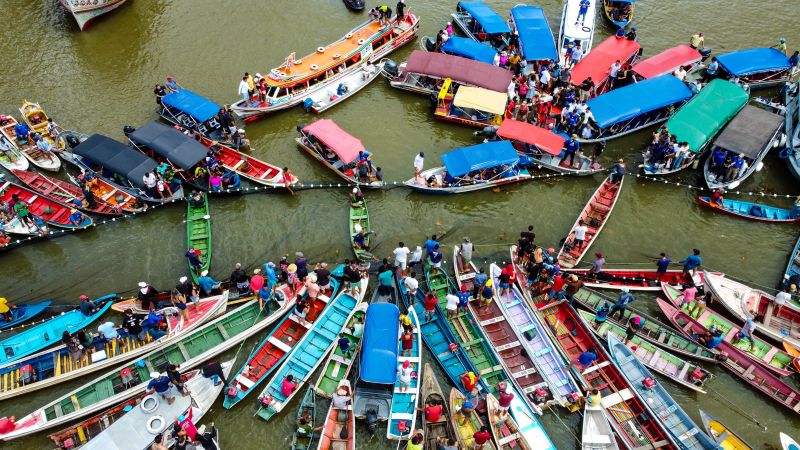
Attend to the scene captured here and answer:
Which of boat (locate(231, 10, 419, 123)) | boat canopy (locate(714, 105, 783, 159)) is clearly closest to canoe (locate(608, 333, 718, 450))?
boat canopy (locate(714, 105, 783, 159))

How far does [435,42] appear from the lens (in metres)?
39.9

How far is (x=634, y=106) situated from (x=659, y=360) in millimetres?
15822

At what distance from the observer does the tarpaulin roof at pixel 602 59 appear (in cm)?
3650

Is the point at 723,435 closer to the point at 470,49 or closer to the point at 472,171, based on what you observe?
the point at 472,171

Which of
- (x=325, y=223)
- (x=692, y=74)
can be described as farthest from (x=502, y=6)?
(x=325, y=223)

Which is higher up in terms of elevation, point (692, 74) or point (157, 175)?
point (692, 74)

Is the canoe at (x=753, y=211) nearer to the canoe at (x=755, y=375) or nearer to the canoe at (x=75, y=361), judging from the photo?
the canoe at (x=755, y=375)

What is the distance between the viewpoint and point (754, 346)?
25766 mm

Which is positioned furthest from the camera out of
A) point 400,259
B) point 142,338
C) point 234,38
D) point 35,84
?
point 234,38

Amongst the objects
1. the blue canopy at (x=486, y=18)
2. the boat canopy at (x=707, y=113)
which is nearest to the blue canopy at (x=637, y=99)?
the boat canopy at (x=707, y=113)

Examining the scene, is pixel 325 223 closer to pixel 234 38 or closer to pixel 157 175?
pixel 157 175

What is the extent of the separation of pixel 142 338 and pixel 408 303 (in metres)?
12.0

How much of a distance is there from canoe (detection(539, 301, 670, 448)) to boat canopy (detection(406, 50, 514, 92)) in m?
15.6

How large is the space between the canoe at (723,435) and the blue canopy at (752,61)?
24.6m
